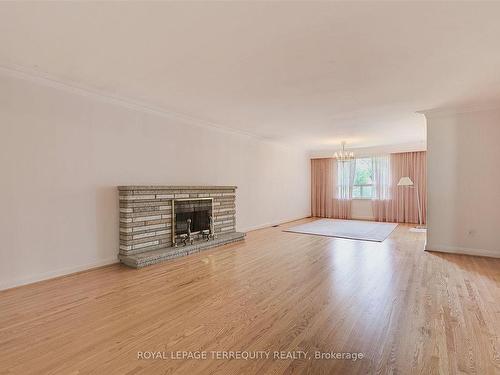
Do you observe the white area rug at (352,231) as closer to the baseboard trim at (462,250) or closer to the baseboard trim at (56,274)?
the baseboard trim at (462,250)

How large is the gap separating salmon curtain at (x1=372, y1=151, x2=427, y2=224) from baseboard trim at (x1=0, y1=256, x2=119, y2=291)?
7897mm

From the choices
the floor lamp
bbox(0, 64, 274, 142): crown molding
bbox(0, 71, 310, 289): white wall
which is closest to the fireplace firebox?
bbox(0, 71, 310, 289): white wall

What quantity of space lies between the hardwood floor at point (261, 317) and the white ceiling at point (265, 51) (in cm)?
245

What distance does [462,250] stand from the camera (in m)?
4.61

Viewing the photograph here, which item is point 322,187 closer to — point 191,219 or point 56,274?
point 191,219

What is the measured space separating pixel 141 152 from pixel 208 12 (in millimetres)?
2922

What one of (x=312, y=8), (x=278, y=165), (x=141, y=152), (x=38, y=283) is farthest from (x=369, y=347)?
(x=278, y=165)

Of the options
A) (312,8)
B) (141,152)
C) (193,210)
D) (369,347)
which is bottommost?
(369,347)

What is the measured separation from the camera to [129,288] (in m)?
3.12

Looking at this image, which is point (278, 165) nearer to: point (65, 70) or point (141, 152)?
point (141, 152)

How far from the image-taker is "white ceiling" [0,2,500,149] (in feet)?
6.67

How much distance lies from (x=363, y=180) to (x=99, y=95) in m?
8.17

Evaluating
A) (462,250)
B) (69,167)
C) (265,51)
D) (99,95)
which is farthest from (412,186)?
(69,167)

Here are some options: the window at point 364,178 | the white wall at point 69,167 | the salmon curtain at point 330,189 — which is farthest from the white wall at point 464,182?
the salmon curtain at point 330,189
